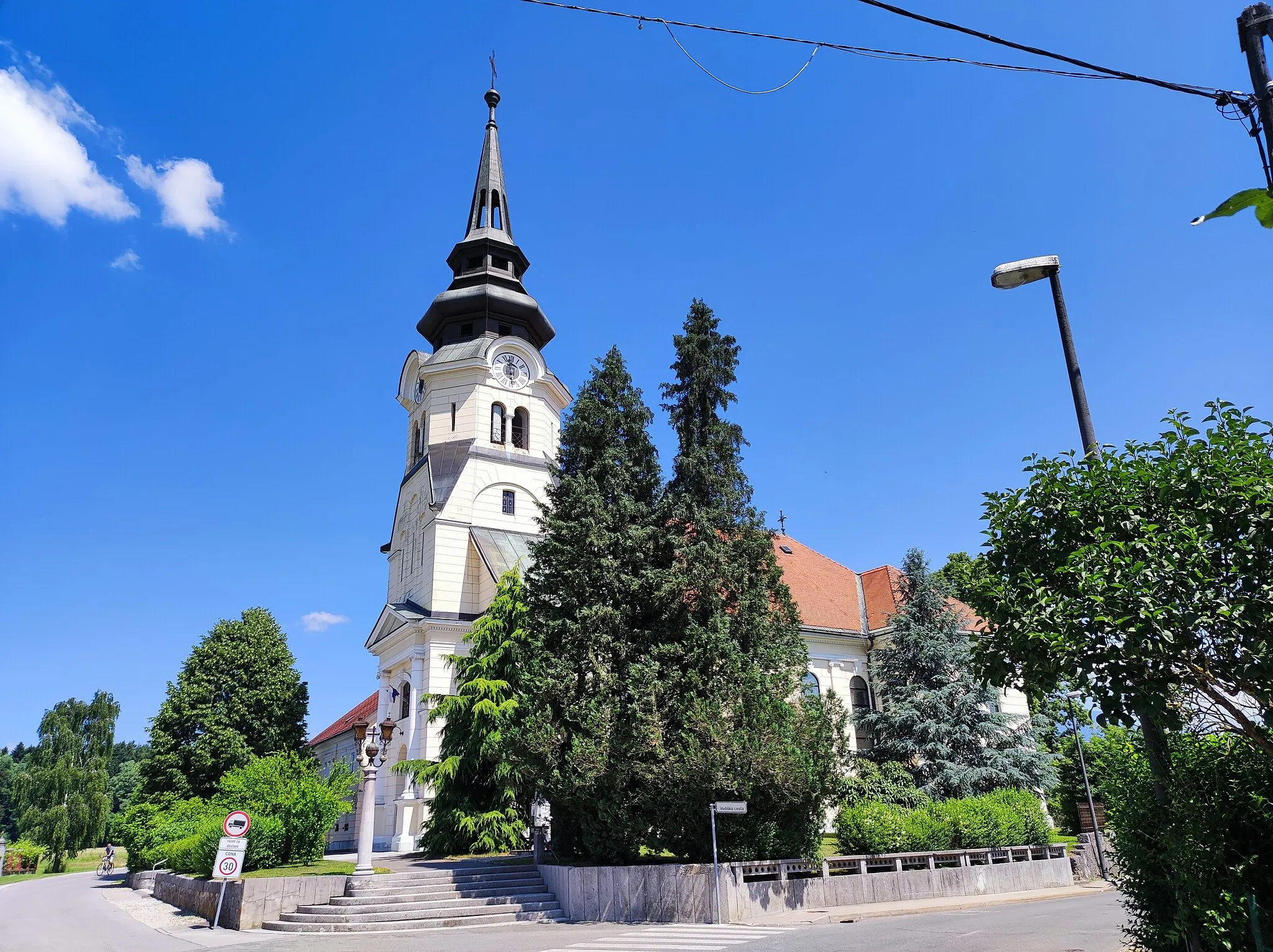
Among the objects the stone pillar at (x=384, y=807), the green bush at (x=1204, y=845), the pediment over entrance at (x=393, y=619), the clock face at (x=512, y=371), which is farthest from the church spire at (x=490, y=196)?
the green bush at (x=1204, y=845)

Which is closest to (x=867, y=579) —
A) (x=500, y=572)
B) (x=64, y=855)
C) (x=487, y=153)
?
(x=500, y=572)

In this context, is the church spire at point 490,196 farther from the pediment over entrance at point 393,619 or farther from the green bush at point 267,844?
the green bush at point 267,844

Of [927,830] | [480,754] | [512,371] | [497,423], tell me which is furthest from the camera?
[512,371]

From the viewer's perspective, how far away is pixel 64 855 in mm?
55812

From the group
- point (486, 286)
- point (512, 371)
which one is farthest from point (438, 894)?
point (486, 286)

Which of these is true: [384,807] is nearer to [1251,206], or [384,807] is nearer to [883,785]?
[883,785]

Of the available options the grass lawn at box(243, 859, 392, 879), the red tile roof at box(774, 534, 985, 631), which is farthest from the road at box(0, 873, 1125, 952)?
the red tile roof at box(774, 534, 985, 631)

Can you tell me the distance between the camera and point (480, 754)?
23406 mm

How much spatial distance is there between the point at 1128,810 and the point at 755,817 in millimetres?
9986

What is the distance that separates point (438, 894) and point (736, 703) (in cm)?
743

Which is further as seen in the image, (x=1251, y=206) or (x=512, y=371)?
(x=512, y=371)

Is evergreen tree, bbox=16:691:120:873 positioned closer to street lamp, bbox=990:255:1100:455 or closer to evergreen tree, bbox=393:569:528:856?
evergreen tree, bbox=393:569:528:856

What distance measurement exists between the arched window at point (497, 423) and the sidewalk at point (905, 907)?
2538 centimetres

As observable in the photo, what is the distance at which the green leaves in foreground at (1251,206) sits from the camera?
2.12m
